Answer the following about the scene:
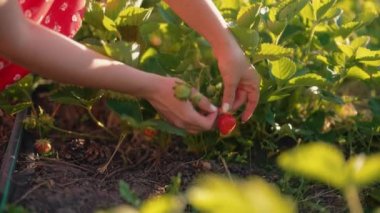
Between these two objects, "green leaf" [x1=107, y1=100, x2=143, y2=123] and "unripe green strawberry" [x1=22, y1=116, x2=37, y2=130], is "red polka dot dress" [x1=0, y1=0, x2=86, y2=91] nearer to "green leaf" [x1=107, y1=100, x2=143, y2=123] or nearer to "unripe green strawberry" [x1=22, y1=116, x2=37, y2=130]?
"unripe green strawberry" [x1=22, y1=116, x2=37, y2=130]

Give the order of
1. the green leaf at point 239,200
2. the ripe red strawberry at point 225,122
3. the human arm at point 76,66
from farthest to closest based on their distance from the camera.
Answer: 1. the ripe red strawberry at point 225,122
2. the human arm at point 76,66
3. the green leaf at point 239,200

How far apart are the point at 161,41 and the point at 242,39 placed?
0.32 m

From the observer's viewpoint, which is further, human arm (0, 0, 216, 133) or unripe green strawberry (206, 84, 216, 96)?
unripe green strawberry (206, 84, 216, 96)

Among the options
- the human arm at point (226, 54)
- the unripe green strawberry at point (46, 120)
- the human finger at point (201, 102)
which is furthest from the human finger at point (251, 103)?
the unripe green strawberry at point (46, 120)

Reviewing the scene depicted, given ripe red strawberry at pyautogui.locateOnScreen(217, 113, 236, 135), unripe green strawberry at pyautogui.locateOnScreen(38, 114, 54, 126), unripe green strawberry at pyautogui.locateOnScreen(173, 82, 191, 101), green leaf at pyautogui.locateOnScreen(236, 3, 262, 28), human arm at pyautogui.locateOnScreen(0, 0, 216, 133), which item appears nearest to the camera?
human arm at pyautogui.locateOnScreen(0, 0, 216, 133)

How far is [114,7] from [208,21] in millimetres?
243

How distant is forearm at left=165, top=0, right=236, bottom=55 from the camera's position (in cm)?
143

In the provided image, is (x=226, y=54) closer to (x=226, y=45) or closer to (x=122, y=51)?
(x=226, y=45)

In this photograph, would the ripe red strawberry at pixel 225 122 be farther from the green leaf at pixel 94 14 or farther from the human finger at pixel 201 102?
the green leaf at pixel 94 14

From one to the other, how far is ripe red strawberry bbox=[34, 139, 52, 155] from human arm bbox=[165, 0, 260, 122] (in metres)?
0.42

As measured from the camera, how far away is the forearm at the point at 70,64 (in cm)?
118

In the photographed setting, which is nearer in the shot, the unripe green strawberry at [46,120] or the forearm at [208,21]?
the forearm at [208,21]

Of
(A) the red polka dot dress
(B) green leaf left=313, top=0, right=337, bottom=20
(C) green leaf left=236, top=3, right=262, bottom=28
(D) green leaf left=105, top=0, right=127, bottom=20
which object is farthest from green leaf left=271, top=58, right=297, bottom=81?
(A) the red polka dot dress

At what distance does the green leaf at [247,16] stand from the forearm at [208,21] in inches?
2.5
